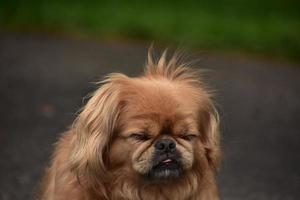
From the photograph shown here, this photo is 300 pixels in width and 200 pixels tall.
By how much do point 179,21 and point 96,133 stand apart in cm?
1028

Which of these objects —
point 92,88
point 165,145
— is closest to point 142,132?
point 165,145

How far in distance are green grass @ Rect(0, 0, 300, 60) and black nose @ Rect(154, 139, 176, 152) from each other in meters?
8.41

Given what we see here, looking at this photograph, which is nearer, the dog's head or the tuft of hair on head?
the dog's head

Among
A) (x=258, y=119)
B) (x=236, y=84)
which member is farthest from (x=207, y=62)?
(x=258, y=119)

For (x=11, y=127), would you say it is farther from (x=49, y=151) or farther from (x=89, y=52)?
(x=89, y=52)

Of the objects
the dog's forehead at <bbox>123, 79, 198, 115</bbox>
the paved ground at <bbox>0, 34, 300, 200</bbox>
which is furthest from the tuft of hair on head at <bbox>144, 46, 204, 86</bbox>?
the paved ground at <bbox>0, 34, 300, 200</bbox>

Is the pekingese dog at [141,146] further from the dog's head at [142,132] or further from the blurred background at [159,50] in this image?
the blurred background at [159,50]

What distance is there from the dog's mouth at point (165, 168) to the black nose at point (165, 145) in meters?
0.06

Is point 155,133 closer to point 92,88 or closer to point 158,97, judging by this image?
point 158,97

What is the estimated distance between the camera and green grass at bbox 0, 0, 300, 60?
1452cm

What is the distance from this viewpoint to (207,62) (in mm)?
13547

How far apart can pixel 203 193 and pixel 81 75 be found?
6750 millimetres

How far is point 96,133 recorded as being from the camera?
5.77m

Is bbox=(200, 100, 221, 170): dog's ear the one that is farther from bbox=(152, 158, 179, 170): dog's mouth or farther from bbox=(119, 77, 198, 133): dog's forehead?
bbox=(152, 158, 179, 170): dog's mouth
